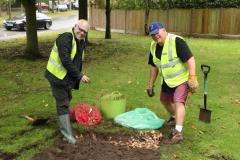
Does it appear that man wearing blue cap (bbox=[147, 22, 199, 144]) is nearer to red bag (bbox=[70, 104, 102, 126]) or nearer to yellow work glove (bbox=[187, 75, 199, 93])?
yellow work glove (bbox=[187, 75, 199, 93])

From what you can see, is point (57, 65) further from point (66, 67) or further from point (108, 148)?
point (108, 148)

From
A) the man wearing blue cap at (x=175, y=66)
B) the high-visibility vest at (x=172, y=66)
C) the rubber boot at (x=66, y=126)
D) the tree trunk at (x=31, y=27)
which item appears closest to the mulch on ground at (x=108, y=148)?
the rubber boot at (x=66, y=126)

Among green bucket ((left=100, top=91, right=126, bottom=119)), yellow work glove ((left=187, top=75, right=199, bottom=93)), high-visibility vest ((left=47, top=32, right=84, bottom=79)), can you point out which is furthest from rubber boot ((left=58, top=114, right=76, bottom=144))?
yellow work glove ((left=187, top=75, right=199, bottom=93))

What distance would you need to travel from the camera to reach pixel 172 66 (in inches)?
260

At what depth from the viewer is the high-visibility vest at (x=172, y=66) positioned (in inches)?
257

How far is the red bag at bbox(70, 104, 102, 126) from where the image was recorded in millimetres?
7328

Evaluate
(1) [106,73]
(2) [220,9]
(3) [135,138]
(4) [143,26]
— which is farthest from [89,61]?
(4) [143,26]

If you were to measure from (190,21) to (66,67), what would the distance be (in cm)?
2086

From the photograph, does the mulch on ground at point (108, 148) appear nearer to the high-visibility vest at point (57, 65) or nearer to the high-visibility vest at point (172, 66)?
the high-visibility vest at point (172, 66)

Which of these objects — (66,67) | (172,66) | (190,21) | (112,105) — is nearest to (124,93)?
(112,105)

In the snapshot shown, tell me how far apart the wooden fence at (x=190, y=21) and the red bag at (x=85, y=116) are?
60.7 feet

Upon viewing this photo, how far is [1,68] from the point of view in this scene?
1365 cm

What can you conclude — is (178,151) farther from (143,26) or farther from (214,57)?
(143,26)

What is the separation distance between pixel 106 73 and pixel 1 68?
3447mm
